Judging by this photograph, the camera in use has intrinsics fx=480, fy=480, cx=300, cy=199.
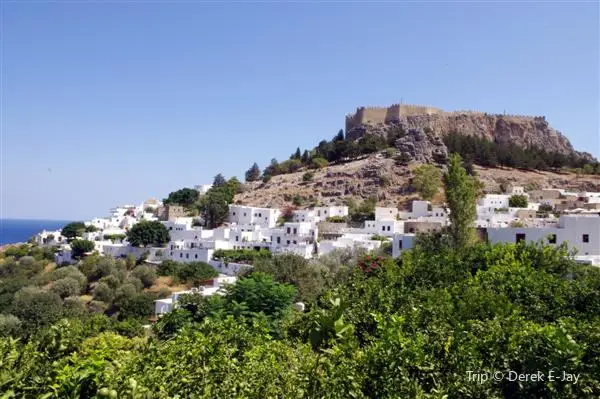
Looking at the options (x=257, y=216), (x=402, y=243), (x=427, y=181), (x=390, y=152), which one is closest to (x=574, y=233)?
(x=402, y=243)

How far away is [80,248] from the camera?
39.2 meters

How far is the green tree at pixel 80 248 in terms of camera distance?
39.2m

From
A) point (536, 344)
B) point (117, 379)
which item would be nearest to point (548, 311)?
point (536, 344)

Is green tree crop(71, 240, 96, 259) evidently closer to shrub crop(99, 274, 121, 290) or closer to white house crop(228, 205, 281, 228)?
shrub crop(99, 274, 121, 290)

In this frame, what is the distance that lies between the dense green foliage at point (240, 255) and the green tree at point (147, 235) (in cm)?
736

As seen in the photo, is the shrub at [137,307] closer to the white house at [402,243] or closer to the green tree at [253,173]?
the white house at [402,243]

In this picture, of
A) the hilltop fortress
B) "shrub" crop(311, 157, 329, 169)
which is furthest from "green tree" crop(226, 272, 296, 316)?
the hilltop fortress

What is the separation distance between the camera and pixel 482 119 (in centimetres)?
6850

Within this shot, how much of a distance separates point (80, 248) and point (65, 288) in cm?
956

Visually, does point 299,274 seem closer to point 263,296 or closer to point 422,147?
point 263,296

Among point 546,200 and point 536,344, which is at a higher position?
point 546,200

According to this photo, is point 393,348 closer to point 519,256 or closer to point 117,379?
point 117,379

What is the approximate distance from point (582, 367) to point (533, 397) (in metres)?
0.65

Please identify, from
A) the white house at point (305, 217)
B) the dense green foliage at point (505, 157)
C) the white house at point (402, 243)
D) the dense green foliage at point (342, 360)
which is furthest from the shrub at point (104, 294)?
the dense green foliage at point (505, 157)
